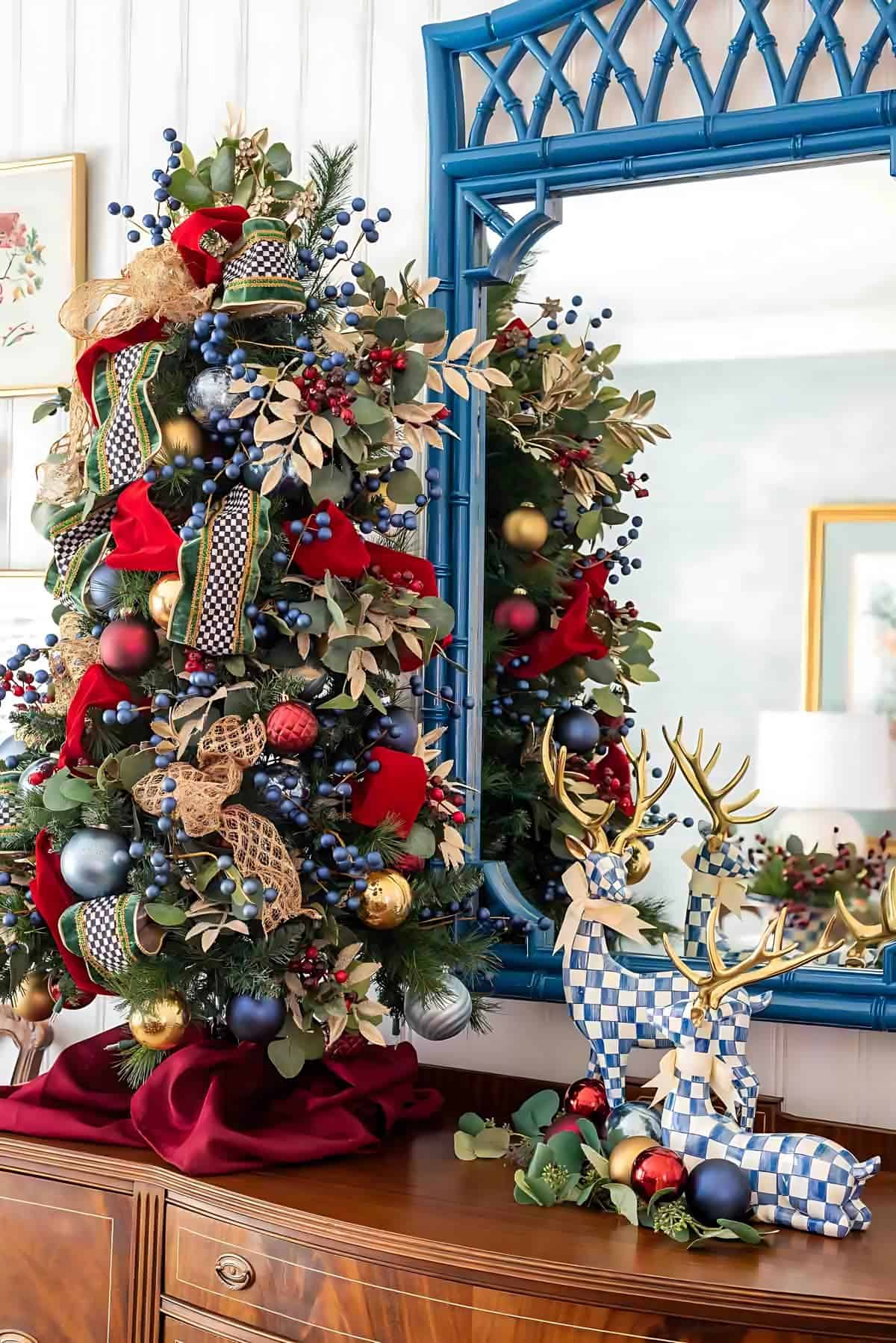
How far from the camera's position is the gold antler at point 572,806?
1375 mm

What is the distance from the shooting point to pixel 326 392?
132 centimetres

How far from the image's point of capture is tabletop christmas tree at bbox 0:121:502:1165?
1297mm

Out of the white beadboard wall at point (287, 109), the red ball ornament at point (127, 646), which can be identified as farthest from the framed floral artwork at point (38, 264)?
the red ball ornament at point (127, 646)

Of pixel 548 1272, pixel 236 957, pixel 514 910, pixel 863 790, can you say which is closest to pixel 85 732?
pixel 236 957

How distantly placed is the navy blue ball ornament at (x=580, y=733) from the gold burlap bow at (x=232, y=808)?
398 mm

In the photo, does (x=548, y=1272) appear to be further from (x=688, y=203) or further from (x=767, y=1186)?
(x=688, y=203)

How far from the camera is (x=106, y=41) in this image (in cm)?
190

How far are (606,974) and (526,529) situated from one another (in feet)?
1.76

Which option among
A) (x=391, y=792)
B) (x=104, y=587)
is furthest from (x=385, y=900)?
(x=104, y=587)

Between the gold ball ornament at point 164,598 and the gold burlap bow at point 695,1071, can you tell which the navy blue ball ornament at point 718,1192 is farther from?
the gold ball ornament at point 164,598

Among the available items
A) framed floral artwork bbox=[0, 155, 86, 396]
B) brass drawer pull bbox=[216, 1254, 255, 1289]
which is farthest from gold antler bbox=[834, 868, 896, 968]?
framed floral artwork bbox=[0, 155, 86, 396]

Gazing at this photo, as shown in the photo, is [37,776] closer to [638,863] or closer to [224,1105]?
[224,1105]

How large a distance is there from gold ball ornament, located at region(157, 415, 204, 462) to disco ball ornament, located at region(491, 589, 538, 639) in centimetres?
42

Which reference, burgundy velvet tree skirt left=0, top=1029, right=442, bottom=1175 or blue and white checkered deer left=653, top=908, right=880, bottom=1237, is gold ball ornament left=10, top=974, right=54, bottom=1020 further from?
blue and white checkered deer left=653, top=908, right=880, bottom=1237
